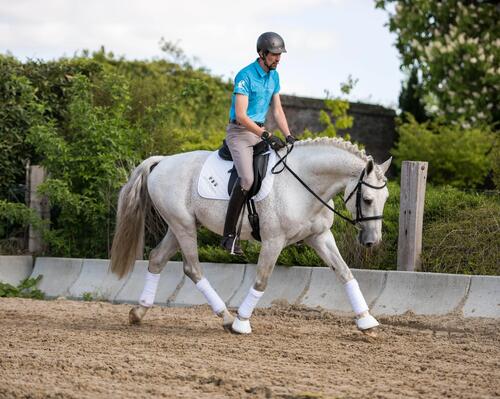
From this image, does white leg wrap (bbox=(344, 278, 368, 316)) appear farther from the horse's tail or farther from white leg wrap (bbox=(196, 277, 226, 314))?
the horse's tail

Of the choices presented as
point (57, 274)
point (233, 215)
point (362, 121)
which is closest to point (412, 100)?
point (362, 121)

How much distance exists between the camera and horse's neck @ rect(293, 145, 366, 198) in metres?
9.24

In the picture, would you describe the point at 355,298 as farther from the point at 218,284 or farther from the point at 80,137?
the point at 80,137

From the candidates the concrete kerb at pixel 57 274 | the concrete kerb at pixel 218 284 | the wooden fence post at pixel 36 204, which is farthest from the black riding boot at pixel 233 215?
the wooden fence post at pixel 36 204

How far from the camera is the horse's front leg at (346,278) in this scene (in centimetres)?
909

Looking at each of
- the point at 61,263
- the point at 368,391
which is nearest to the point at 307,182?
the point at 368,391

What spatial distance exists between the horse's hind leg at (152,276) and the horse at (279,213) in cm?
1

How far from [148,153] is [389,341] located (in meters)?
6.99

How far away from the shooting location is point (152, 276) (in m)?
10.2

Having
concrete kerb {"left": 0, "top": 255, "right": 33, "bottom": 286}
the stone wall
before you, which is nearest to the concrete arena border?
concrete kerb {"left": 0, "top": 255, "right": 33, "bottom": 286}

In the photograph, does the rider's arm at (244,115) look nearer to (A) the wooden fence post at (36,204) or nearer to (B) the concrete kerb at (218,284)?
(B) the concrete kerb at (218,284)

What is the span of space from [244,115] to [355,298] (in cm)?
212

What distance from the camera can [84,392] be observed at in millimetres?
6453

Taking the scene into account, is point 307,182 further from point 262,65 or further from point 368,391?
point 368,391
